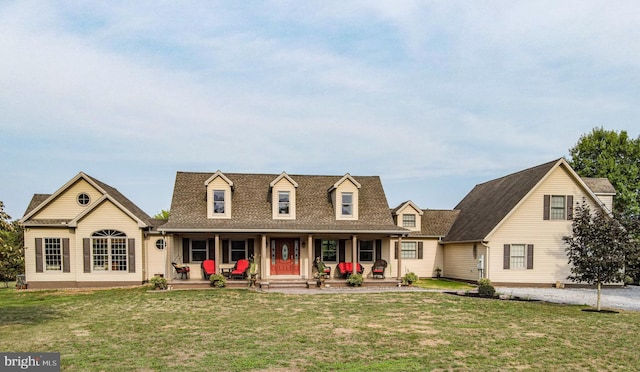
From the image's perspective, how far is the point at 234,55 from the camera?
58.1ft

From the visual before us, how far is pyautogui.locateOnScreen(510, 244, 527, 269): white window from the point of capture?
2397 centimetres

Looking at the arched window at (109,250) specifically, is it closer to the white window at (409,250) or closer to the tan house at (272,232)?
the tan house at (272,232)

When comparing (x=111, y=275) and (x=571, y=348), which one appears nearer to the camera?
(x=571, y=348)

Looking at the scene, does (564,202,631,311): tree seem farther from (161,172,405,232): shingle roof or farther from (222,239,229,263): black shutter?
(222,239,229,263): black shutter

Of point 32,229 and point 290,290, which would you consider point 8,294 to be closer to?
point 32,229

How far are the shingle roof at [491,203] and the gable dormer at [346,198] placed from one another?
6.80 m

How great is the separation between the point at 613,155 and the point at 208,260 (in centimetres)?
3388

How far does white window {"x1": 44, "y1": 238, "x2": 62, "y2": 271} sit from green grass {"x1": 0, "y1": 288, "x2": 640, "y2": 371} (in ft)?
16.3

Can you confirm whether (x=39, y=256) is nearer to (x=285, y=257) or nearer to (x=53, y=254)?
(x=53, y=254)

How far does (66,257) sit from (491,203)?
79.2ft

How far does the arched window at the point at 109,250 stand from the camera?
22.9 metres

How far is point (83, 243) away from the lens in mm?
22656

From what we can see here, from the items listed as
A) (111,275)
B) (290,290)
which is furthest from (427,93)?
(111,275)

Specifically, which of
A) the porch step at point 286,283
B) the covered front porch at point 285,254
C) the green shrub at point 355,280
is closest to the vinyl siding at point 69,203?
the covered front porch at point 285,254
